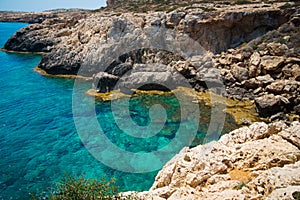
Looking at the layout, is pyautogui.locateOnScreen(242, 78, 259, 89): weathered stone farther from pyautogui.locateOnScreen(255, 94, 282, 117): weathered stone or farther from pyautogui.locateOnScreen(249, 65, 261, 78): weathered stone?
pyautogui.locateOnScreen(255, 94, 282, 117): weathered stone

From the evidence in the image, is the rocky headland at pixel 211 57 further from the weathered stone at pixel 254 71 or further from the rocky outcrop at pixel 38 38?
the rocky outcrop at pixel 38 38

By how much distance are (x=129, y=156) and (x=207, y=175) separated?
989 cm

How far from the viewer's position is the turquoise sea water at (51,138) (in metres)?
16.7

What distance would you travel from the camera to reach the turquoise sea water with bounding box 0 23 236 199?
54.9ft

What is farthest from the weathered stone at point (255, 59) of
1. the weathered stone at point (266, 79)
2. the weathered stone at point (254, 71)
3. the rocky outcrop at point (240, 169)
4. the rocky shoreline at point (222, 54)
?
the rocky outcrop at point (240, 169)

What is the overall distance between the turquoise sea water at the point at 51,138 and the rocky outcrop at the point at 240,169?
552 centimetres

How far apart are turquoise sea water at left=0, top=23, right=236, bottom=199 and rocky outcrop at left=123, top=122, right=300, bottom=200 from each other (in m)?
5.52

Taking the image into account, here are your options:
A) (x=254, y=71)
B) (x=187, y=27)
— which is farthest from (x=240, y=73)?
(x=187, y=27)

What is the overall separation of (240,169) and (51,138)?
56.6ft

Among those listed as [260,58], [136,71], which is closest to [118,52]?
[136,71]

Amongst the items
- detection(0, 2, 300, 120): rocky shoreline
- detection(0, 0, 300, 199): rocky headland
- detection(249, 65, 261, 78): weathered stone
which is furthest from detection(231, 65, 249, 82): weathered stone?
detection(249, 65, 261, 78): weathered stone

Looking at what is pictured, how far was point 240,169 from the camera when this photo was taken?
34.7ft

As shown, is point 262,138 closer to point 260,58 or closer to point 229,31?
point 260,58

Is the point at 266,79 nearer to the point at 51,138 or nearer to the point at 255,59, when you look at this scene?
the point at 255,59
